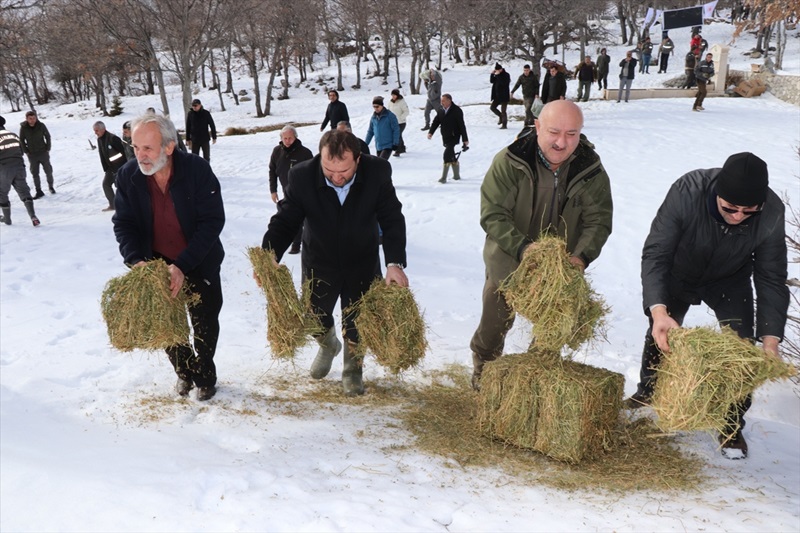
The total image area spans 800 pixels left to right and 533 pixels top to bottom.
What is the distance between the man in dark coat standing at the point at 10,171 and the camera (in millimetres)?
10422

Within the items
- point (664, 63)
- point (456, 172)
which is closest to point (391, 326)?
point (456, 172)

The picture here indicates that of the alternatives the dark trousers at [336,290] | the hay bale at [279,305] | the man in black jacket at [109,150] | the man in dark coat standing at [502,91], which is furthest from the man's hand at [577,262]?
the man in dark coat standing at [502,91]

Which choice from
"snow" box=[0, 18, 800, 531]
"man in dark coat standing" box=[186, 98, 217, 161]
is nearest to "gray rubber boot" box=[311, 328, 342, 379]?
"snow" box=[0, 18, 800, 531]

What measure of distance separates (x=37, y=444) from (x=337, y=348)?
89.3 inches

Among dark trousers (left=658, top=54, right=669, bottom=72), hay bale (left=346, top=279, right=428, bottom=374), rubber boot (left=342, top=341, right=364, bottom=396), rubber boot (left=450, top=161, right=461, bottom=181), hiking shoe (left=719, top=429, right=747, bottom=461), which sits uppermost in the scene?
dark trousers (left=658, top=54, right=669, bottom=72)

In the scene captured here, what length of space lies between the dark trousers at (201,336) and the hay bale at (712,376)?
3106mm

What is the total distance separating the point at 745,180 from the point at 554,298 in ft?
4.01

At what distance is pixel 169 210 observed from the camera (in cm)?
405

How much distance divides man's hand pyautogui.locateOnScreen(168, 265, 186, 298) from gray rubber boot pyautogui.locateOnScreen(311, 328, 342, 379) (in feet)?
4.58

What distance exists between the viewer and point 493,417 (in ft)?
13.3

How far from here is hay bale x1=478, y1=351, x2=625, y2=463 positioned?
372 cm

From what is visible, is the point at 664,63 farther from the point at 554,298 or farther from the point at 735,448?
the point at 554,298

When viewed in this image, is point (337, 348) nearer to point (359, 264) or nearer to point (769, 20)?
point (359, 264)

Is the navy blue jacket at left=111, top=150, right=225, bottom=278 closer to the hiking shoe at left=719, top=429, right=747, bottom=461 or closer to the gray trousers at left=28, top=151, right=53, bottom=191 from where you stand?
the hiking shoe at left=719, top=429, right=747, bottom=461
